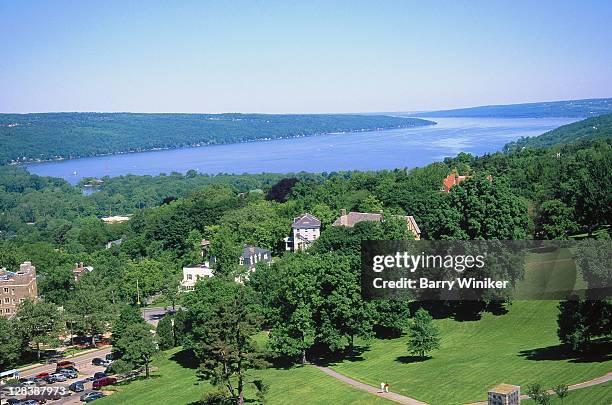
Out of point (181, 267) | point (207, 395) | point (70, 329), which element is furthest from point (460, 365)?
point (181, 267)

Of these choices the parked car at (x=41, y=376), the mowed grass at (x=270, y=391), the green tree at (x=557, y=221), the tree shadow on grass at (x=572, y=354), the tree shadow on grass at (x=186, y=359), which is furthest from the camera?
the green tree at (x=557, y=221)

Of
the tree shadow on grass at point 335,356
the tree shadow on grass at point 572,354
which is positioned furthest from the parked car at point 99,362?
the tree shadow on grass at point 572,354

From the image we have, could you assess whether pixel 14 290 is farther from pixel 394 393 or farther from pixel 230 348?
pixel 394 393

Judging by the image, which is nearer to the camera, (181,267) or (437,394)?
(437,394)

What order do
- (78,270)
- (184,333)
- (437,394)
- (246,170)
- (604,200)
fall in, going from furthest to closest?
1. (246,170)
2. (78,270)
3. (604,200)
4. (184,333)
5. (437,394)

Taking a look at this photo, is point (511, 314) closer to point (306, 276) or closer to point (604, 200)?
point (306, 276)

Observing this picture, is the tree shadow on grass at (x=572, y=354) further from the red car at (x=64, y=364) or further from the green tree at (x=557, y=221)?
the red car at (x=64, y=364)

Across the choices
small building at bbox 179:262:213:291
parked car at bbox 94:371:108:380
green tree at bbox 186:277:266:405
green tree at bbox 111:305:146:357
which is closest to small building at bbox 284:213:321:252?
small building at bbox 179:262:213:291
